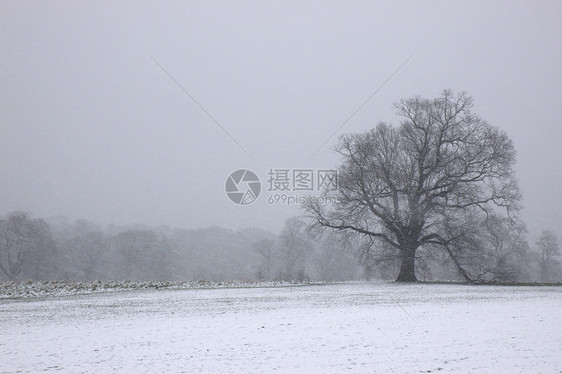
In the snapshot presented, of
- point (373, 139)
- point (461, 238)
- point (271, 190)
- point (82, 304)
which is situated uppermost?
point (373, 139)

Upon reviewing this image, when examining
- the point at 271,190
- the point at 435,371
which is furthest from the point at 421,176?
the point at 435,371

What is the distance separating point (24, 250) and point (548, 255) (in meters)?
77.2

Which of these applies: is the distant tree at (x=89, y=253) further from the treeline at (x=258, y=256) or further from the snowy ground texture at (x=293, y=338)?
the snowy ground texture at (x=293, y=338)

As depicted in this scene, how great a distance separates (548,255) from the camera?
70312 millimetres

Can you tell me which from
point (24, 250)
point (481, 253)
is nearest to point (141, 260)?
point (24, 250)

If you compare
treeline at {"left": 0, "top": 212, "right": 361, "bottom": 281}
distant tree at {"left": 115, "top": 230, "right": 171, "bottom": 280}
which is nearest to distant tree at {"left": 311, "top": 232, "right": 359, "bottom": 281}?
treeline at {"left": 0, "top": 212, "right": 361, "bottom": 281}

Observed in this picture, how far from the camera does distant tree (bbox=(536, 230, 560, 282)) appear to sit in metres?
67.8

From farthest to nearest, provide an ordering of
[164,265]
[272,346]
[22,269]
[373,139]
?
1. [164,265]
2. [22,269]
3. [373,139]
4. [272,346]

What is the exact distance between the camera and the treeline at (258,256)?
1266 inches

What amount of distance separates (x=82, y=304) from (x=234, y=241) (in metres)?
98.2

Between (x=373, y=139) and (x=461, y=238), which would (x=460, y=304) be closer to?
(x=461, y=238)

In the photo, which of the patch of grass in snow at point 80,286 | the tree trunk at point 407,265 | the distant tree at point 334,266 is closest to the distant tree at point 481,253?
the tree trunk at point 407,265

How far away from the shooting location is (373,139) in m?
33.4

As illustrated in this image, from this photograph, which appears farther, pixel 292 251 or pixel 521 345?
pixel 292 251
